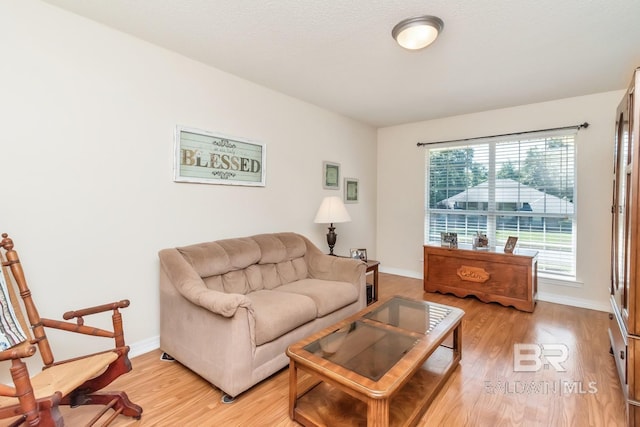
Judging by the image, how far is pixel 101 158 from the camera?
7.07ft

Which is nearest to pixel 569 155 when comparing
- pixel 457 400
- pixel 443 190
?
pixel 443 190

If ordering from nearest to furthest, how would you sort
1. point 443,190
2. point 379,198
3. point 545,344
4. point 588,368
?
point 588,368
point 545,344
point 443,190
point 379,198

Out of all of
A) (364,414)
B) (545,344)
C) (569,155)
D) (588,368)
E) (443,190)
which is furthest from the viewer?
(443,190)

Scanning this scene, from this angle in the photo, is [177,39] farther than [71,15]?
Yes

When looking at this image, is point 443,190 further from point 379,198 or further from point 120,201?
point 120,201

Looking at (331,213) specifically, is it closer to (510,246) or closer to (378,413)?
(510,246)

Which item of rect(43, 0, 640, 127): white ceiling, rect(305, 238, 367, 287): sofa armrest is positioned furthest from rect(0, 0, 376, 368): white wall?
rect(305, 238, 367, 287): sofa armrest

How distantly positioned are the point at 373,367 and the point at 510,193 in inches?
132

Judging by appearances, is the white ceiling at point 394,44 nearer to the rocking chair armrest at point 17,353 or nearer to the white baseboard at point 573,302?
the rocking chair armrest at point 17,353

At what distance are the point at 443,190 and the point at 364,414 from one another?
137 inches

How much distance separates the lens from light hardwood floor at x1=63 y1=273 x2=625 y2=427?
1663mm

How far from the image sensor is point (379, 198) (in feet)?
16.6

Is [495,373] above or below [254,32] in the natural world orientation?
below

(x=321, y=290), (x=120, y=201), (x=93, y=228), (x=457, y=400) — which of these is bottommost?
(x=457, y=400)
